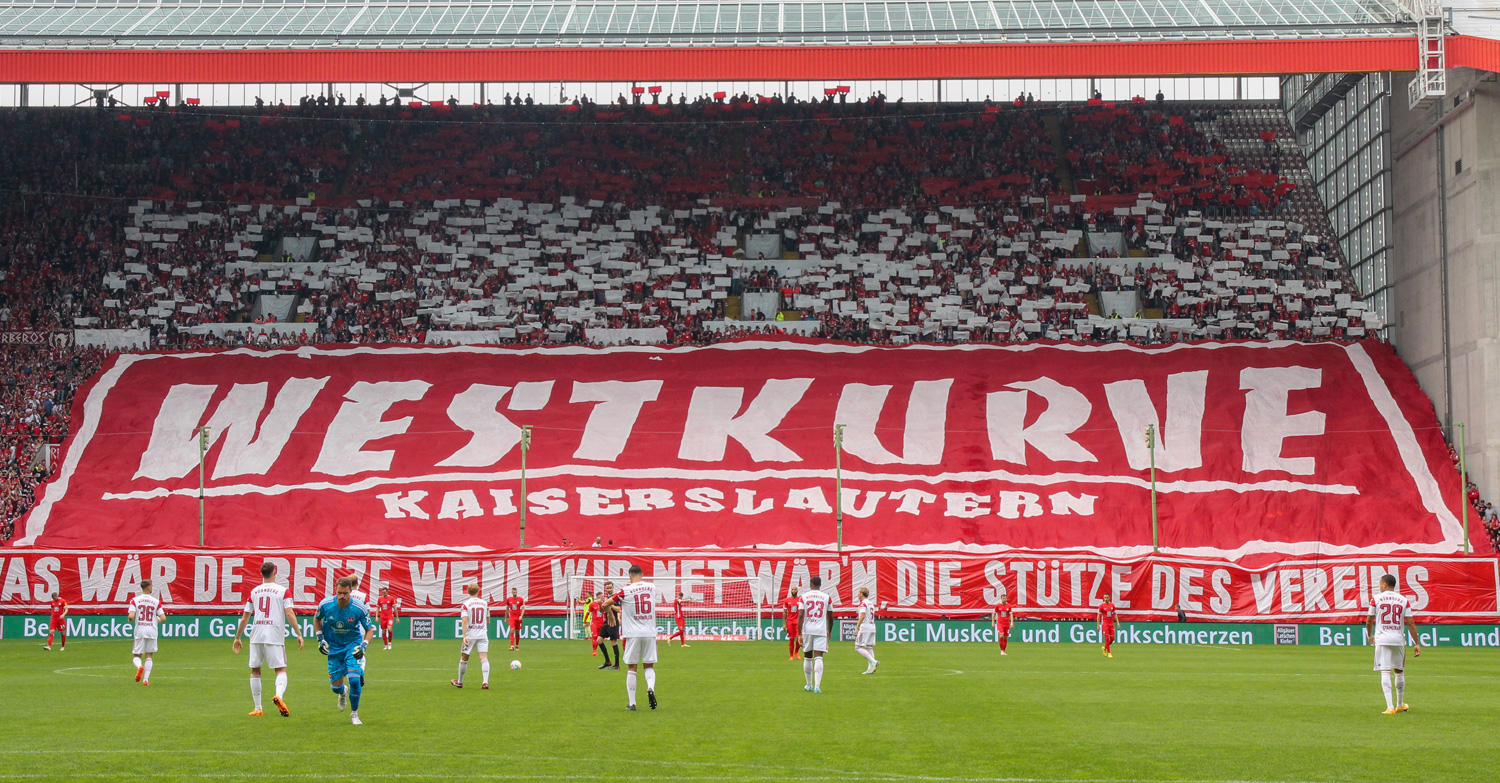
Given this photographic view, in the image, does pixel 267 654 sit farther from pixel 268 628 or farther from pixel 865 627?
pixel 865 627

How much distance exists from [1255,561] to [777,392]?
1869 cm

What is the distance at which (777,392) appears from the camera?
56.4 m

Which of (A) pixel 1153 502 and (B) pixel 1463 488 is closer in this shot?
(B) pixel 1463 488

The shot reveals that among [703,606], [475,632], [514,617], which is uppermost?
[475,632]

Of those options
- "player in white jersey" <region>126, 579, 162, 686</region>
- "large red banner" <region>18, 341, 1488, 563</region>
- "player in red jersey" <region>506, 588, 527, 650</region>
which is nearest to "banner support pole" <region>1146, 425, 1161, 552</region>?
"large red banner" <region>18, 341, 1488, 563</region>

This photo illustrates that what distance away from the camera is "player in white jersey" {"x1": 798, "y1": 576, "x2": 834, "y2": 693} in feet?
77.4

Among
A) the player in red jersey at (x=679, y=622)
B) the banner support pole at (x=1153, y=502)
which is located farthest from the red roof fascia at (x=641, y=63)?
the player in red jersey at (x=679, y=622)

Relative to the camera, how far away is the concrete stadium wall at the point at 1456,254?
49938 millimetres

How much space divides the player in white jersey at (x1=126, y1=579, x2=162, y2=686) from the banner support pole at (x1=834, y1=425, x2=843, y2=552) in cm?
2385

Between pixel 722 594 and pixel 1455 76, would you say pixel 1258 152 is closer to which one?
pixel 1455 76

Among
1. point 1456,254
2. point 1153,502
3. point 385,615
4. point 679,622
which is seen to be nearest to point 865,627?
point 679,622

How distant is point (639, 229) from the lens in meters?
66.5

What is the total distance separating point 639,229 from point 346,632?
49.2 m

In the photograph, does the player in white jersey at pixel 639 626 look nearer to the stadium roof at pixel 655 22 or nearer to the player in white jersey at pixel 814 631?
the player in white jersey at pixel 814 631
